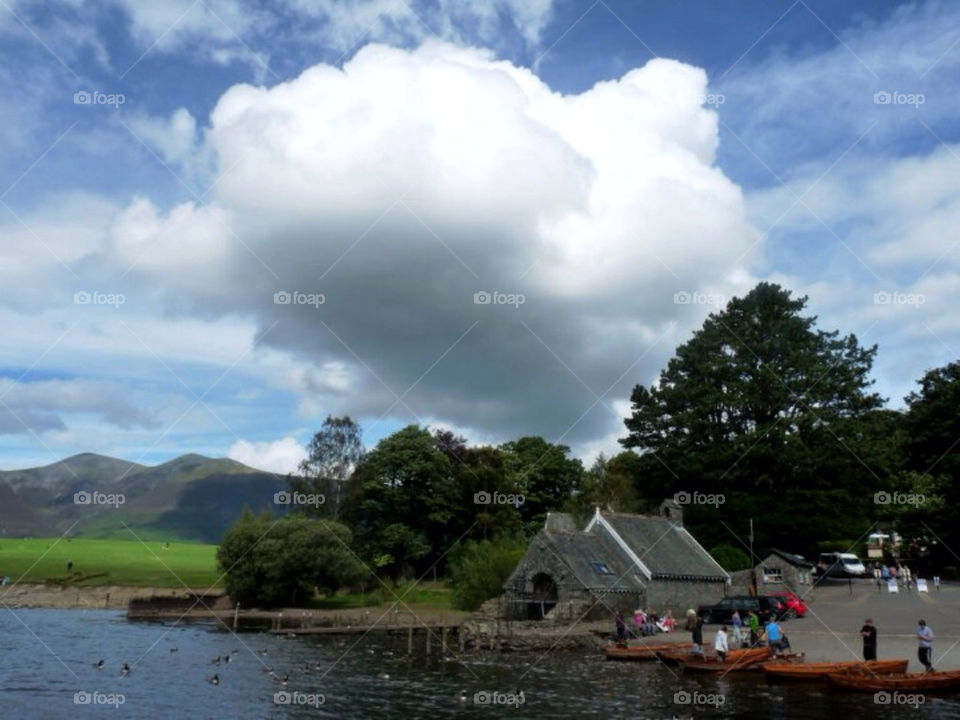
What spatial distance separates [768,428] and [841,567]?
14.3 metres

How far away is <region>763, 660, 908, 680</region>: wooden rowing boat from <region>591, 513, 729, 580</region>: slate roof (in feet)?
78.7

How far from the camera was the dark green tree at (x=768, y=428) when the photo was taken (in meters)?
74.2

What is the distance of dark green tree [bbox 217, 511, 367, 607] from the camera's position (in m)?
76.6

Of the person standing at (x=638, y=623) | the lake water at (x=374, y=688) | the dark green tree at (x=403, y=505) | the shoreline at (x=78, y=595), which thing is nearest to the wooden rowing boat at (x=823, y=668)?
Answer: the lake water at (x=374, y=688)

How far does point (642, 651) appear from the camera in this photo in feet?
135

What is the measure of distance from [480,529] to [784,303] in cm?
3744

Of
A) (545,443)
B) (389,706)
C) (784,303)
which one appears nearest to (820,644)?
(389,706)

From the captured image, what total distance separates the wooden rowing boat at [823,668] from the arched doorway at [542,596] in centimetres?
2204

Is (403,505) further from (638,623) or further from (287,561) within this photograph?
(638,623)

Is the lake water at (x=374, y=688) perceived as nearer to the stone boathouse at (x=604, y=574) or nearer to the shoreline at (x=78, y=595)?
the stone boathouse at (x=604, y=574)

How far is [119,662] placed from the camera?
139 ft

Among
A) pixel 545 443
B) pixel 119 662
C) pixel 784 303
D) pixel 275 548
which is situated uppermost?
pixel 784 303

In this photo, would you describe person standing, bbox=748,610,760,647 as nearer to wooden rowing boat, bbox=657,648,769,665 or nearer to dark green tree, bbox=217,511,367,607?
wooden rowing boat, bbox=657,648,769,665

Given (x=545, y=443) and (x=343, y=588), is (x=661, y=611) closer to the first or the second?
(x=343, y=588)
